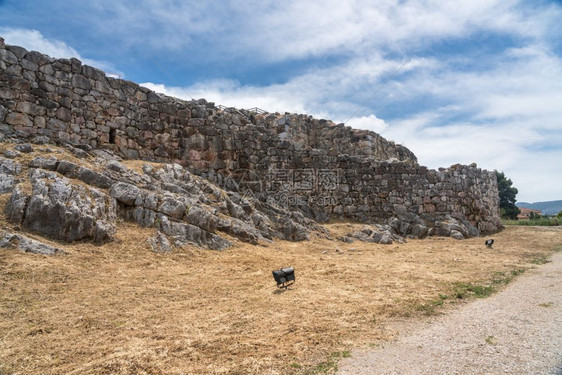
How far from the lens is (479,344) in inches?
166

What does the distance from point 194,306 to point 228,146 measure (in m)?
10.3

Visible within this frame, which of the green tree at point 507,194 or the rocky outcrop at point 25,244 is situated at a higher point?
the green tree at point 507,194

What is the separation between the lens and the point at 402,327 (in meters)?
4.88

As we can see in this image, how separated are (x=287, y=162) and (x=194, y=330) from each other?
1224 centimetres

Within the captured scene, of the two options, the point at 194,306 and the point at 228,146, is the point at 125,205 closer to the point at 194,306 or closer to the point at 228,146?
the point at 194,306

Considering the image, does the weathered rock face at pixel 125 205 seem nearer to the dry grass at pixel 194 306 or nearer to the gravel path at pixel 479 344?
the dry grass at pixel 194 306

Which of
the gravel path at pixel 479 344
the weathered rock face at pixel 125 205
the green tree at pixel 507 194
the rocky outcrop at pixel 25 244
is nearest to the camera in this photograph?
the gravel path at pixel 479 344

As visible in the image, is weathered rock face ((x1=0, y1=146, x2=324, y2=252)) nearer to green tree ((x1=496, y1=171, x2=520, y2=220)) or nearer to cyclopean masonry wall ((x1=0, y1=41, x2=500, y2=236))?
cyclopean masonry wall ((x1=0, y1=41, x2=500, y2=236))

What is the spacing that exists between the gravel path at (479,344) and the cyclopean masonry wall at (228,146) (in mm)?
10564

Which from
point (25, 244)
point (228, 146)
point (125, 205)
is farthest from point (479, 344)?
point (228, 146)

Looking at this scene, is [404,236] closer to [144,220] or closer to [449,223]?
[449,223]

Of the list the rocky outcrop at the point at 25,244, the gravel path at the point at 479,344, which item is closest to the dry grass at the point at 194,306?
the rocky outcrop at the point at 25,244

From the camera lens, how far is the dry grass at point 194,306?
12.7 feet

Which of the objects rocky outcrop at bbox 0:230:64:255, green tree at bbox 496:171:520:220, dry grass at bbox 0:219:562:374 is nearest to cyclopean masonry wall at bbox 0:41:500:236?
rocky outcrop at bbox 0:230:64:255
